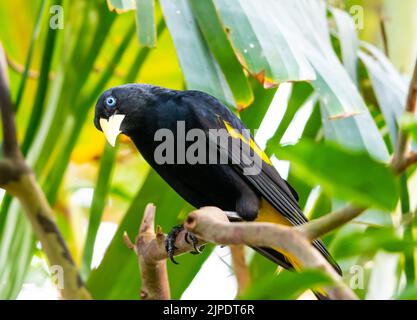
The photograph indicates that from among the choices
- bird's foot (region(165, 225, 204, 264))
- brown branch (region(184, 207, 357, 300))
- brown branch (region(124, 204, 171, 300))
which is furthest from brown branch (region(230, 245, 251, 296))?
brown branch (region(184, 207, 357, 300))

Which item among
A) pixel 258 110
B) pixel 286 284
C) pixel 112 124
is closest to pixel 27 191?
pixel 286 284

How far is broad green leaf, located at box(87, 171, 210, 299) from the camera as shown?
5.55 ft

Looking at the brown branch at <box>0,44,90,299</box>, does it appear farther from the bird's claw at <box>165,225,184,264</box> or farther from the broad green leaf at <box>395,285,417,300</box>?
the broad green leaf at <box>395,285,417,300</box>

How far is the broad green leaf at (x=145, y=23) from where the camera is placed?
148 cm

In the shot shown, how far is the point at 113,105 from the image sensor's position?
187 cm

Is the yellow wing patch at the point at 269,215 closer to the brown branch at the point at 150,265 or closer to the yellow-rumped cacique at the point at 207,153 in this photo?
the yellow-rumped cacique at the point at 207,153

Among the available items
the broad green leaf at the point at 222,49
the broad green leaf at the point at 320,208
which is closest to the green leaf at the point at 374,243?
the broad green leaf at the point at 222,49

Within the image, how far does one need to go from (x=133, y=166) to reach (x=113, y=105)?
1526 mm

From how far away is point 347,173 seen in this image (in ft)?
1.86

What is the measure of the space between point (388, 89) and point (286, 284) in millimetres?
1396

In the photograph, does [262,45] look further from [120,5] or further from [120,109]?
[120,109]

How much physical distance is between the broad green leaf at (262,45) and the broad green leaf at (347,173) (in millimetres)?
824
